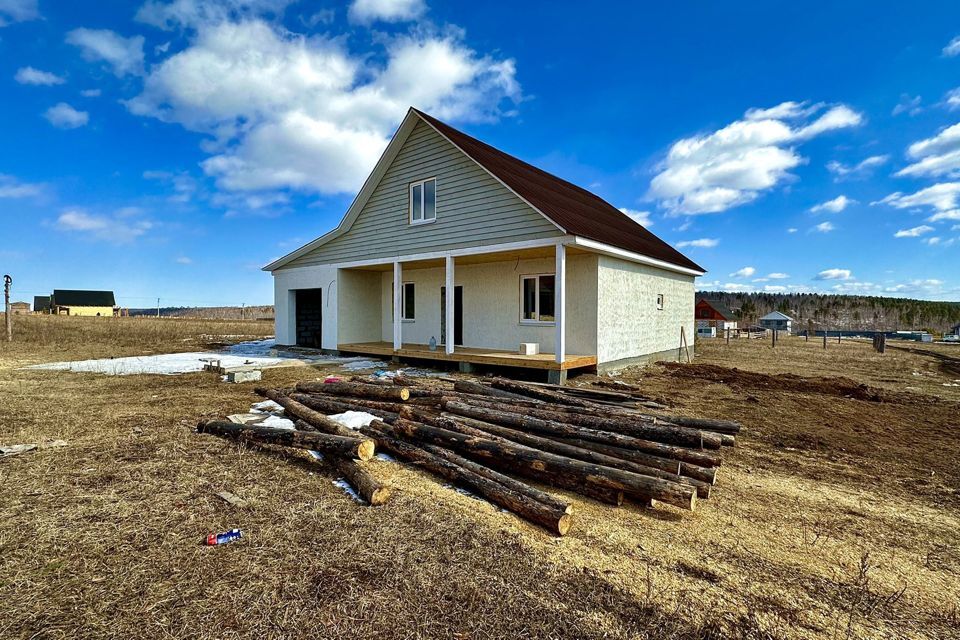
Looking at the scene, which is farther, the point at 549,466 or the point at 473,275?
the point at 473,275

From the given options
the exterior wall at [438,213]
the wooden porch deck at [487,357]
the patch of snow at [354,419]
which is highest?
the exterior wall at [438,213]

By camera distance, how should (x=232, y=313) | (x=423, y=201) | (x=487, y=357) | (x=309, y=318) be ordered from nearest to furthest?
(x=487, y=357), (x=423, y=201), (x=309, y=318), (x=232, y=313)

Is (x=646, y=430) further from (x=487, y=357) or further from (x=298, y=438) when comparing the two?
(x=487, y=357)

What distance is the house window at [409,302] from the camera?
1540 cm

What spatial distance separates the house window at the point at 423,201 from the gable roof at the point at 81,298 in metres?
82.8

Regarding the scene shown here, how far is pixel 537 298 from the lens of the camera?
487 inches

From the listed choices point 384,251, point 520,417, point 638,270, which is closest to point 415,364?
point 384,251

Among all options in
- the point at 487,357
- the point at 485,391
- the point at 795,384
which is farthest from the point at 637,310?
the point at 485,391

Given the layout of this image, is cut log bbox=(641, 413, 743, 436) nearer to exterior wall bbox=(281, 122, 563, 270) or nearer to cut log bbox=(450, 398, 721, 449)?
cut log bbox=(450, 398, 721, 449)

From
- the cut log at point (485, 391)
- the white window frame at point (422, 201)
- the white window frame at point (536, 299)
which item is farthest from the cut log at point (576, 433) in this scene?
the white window frame at point (422, 201)

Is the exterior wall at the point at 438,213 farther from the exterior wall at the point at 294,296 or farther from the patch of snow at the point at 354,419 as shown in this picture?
the patch of snow at the point at 354,419

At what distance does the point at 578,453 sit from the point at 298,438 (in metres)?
3.13

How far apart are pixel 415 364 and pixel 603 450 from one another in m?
9.15

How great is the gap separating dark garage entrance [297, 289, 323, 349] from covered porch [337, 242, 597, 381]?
2.16m
